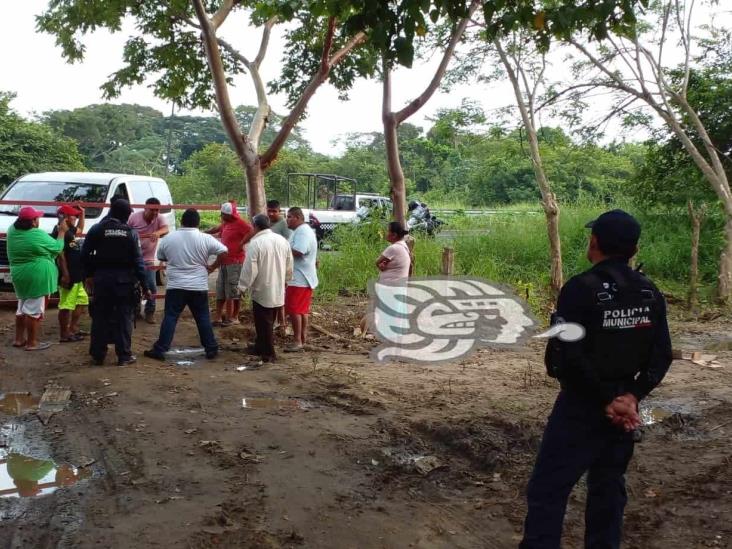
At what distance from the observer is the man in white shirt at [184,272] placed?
7.80 meters

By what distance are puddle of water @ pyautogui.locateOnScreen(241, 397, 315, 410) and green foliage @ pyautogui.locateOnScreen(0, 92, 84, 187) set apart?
67.1 feet

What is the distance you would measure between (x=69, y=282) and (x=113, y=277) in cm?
139

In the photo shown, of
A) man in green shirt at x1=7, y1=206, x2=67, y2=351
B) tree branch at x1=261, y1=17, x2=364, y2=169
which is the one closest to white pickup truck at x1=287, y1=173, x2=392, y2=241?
tree branch at x1=261, y1=17, x2=364, y2=169

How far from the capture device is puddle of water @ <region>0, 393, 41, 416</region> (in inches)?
244

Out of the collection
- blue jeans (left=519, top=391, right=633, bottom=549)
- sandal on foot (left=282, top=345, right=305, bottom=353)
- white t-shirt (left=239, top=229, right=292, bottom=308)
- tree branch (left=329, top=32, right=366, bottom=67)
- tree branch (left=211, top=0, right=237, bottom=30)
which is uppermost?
tree branch (left=211, top=0, right=237, bottom=30)

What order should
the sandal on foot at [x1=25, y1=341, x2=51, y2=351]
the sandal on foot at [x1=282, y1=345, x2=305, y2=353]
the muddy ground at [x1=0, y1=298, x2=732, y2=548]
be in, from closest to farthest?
the muddy ground at [x1=0, y1=298, x2=732, y2=548]
the sandal on foot at [x1=25, y1=341, x2=51, y2=351]
the sandal on foot at [x1=282, y1=345, x2=305, y2=353]

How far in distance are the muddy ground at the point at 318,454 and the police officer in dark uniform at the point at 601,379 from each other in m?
0.81

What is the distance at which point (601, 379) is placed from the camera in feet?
10.8

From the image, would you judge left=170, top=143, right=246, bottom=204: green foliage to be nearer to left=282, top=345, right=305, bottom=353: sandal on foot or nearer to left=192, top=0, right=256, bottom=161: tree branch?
left=192, top=0, right=256, bottom=161: tree branch

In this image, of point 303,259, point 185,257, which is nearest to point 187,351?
point 185,257

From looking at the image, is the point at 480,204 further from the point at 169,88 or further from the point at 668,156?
the point at 169,88

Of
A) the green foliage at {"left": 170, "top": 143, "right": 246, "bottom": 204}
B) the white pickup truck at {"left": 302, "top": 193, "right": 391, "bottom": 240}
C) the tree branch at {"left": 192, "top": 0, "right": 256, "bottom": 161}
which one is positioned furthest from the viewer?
the green foliage at {"left": 170, "top": 143, "right": 246, "bottom": 204}

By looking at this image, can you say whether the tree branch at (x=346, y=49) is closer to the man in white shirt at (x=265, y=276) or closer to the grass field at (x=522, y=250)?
the grass field at (x=522, y=250)

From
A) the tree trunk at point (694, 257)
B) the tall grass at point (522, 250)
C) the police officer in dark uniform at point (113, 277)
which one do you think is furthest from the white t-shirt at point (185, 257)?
the tree trunk at point (694, 257)
